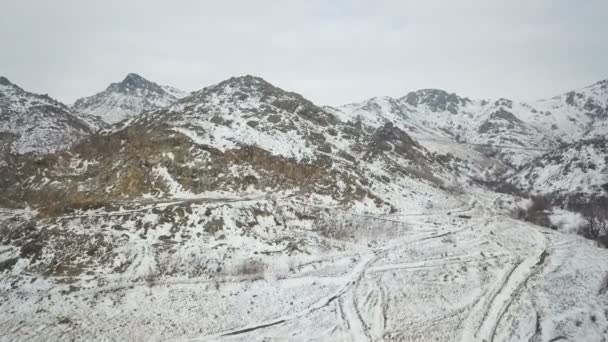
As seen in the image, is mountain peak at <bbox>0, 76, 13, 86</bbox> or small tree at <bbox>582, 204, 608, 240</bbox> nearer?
small tree at <bbox>582, 204, 608, 240</bbox>

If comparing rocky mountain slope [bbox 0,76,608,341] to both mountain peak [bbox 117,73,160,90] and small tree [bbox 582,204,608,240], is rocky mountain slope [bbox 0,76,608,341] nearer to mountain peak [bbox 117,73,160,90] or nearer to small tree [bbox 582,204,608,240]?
small tree [bbox 582,204,608,240]

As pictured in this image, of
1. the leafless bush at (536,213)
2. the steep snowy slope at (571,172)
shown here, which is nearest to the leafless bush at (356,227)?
the leafless bush at (536,213)

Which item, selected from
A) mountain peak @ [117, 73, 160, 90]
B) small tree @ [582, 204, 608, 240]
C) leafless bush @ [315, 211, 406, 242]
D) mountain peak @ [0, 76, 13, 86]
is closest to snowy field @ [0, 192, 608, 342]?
leafless bush @ [315, 211, 406, 242]

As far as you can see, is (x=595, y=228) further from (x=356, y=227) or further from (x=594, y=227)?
(x=356, y=227)

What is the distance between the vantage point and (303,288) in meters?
25.2

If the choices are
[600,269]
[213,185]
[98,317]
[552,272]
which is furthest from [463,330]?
[213,185]

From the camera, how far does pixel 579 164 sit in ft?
261

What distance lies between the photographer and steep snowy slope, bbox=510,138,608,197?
235ft

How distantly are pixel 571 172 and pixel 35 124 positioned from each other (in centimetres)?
12417

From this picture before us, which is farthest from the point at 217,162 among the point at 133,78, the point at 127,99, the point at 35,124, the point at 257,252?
the point at 133,78

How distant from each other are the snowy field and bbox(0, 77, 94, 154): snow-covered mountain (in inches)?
2096

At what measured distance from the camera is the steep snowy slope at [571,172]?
7156 cm

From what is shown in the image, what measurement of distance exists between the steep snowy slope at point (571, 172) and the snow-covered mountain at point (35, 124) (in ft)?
338

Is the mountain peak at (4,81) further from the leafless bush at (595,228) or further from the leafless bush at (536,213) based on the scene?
the leafless bush at (595,228)
